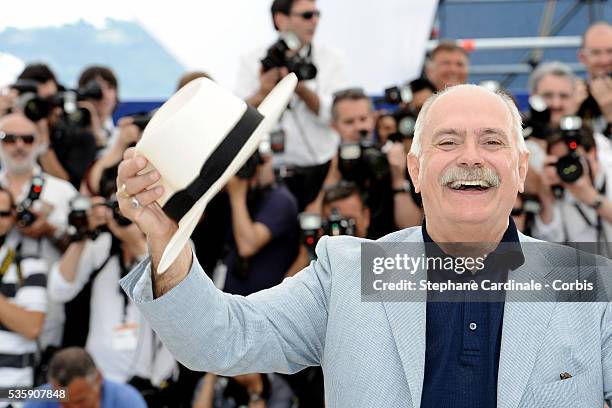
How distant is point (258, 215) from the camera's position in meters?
3.91

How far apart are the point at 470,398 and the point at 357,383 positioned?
181mm

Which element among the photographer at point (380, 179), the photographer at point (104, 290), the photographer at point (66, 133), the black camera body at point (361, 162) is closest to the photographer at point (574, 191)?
the photographer at point (380, 179)

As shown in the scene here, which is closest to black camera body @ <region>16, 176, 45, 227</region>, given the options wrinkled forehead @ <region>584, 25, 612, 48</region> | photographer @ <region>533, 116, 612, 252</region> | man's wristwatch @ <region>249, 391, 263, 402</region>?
man's wristwatch @ <region>249, 391, 263, 402</region>

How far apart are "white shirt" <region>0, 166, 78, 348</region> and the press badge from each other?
0.96 feet

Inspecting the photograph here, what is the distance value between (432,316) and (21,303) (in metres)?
2.49

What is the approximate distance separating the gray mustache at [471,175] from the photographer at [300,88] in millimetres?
2423

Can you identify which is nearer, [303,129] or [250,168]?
[250,168]

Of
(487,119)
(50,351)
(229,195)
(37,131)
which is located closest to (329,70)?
(229,195)

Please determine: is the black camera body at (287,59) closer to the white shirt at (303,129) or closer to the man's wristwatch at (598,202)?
the white shirt at (303,129)

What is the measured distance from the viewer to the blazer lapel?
1.54m

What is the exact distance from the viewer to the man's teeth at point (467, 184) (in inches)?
64.9

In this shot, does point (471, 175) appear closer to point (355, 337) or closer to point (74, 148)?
point (355, 337)

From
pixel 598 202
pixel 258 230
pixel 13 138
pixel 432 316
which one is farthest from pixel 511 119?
pixel 13 138

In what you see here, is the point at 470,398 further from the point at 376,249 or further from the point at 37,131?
the point at 37,131
